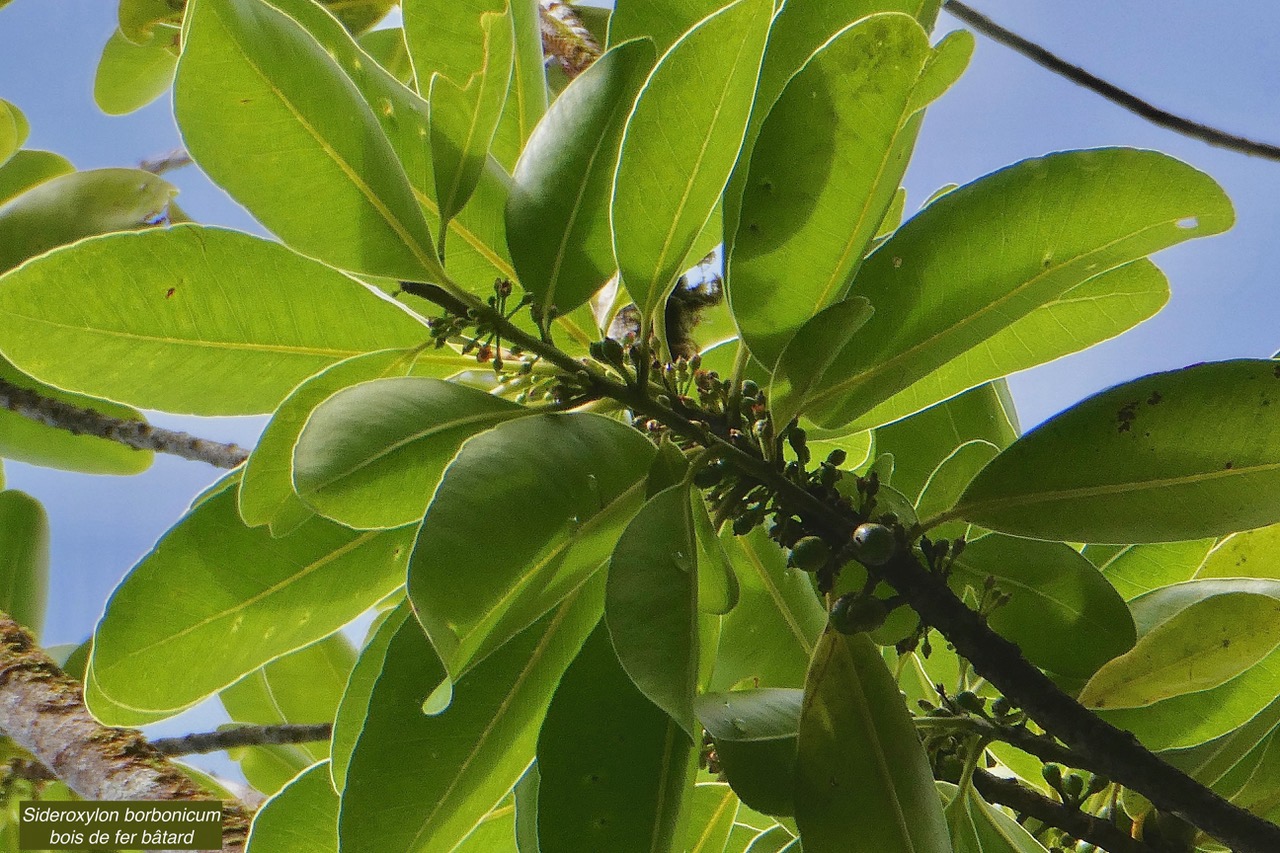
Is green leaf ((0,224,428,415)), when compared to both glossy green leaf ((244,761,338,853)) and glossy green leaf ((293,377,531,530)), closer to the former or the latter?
glossy green leaf ((293,377,531,530))

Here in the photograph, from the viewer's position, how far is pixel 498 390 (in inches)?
37.8

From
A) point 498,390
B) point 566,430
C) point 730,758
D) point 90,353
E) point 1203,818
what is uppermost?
point 90,353

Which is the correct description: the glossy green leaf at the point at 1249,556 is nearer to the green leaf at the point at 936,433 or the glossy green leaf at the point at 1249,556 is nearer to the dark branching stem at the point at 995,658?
the green leaf at the point at 936,433

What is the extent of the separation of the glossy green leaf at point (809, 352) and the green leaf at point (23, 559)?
1824 mm

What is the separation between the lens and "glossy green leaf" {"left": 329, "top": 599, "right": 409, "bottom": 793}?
3.34 feet

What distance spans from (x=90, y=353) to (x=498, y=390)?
1.28 ft

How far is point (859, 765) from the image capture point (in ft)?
2.65

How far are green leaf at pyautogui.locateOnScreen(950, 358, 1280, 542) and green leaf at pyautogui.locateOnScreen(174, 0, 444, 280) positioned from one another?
58 cm

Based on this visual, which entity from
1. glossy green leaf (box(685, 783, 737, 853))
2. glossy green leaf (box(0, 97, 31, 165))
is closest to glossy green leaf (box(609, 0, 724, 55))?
glossy green leaf (box(685, 783, 737, 853))

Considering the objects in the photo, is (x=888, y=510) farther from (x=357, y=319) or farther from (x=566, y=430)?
(x=357, y=319)

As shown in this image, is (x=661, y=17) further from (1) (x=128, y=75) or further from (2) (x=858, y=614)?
(1) (x=128, y=75)

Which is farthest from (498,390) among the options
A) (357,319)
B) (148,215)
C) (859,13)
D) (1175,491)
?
(148,215)

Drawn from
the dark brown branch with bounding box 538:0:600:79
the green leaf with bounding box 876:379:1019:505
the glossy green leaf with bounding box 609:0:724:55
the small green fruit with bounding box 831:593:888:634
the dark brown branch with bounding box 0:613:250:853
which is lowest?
the small green fruit with bounding box 831:593:888:634

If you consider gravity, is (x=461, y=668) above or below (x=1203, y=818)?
above
